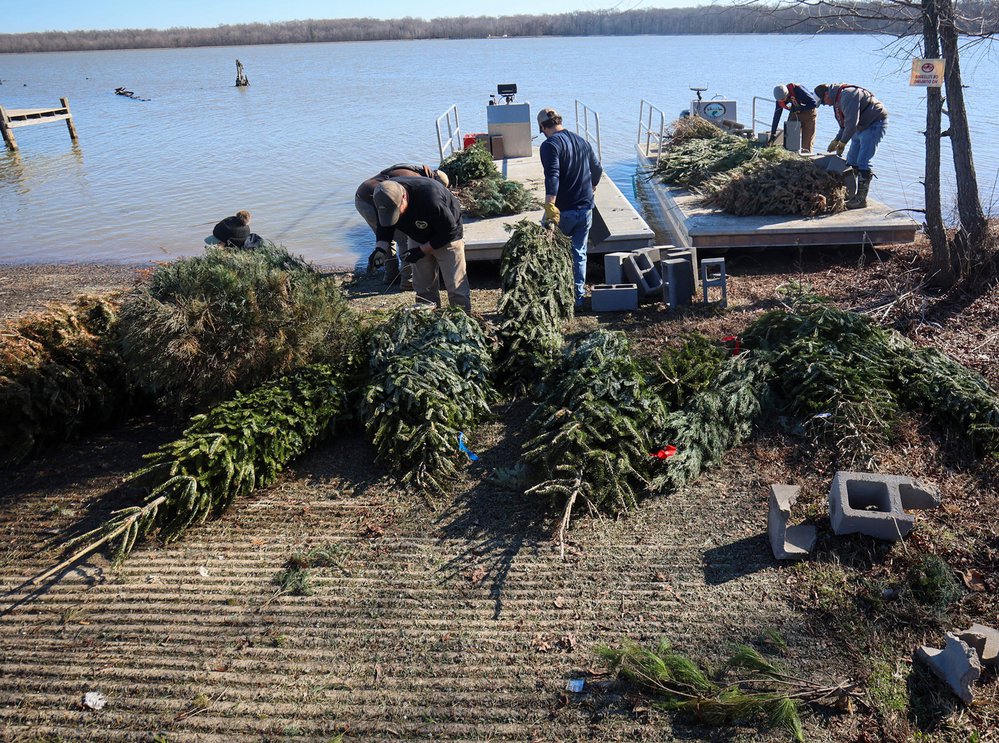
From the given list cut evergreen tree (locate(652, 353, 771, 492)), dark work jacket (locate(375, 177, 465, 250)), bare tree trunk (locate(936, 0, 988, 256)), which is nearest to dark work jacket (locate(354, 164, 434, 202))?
dark work jacket (locate(375, 177, 465, 250))

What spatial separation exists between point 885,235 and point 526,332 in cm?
580

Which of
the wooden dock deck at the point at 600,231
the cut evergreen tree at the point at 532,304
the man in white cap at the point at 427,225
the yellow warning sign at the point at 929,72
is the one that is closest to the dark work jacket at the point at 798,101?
the wooden dock deck at the point at 600,231

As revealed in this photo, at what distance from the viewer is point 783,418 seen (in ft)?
19.0

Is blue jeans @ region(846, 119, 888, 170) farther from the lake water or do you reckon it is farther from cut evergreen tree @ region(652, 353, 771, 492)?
cut evergreen tree @ region(652, 353, 771, 492)

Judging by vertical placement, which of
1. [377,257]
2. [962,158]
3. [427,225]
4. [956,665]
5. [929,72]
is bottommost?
[956,665]

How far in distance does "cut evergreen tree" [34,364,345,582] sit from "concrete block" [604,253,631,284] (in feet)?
13.3

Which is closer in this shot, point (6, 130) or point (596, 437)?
point (596, 437)

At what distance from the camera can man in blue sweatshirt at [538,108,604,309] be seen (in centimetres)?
792

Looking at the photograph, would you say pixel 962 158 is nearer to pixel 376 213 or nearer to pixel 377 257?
pixel 376 213

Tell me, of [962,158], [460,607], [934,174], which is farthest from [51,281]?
[962,158]

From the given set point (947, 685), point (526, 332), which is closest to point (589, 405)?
point (526, 332)

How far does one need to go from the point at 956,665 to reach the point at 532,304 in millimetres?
4553

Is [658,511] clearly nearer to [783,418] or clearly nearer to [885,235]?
[783,418]

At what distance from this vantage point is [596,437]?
5105 millimetres
